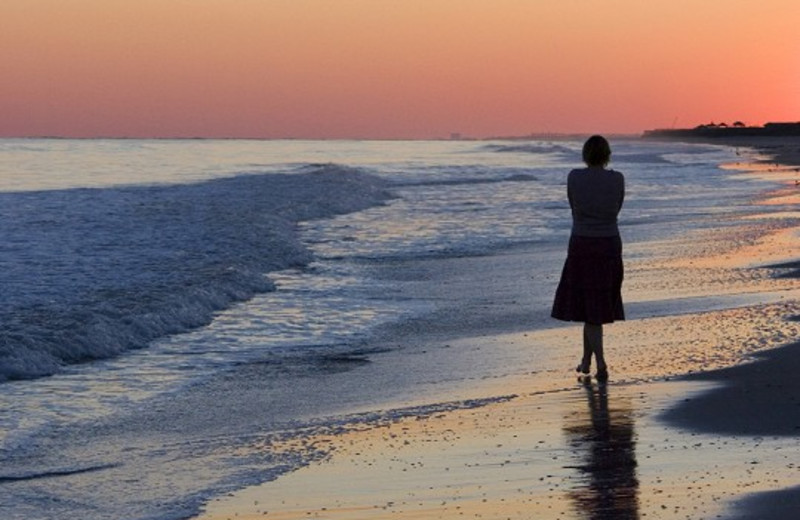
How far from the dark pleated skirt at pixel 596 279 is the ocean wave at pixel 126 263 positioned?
3966 millimetres

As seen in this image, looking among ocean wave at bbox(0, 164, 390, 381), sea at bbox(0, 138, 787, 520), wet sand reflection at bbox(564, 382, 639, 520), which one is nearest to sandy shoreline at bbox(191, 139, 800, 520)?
wet sand reflection at bbox(564, 382, 639, 520)

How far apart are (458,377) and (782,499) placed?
415 centimetres

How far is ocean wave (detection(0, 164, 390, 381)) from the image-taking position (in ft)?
38.8

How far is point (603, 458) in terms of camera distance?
6.80 meters

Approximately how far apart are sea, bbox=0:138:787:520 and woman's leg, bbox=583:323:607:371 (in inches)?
19.0

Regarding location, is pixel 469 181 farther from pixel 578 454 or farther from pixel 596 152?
pixel 578 454

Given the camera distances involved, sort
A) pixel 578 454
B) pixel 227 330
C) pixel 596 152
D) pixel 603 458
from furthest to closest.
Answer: pixel 227 330, pixel 596 152, pixel 578 454, pixel 603 458

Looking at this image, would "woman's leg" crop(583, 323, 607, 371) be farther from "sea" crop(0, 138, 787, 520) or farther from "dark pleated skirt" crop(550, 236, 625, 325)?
"sea" crop(0, 138, 787, 520)

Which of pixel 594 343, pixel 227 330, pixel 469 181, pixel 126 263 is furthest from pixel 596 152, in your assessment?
pixel 469 181

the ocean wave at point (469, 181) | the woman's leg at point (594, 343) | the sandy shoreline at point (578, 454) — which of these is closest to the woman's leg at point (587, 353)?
the woman's leg at point (594, 343)

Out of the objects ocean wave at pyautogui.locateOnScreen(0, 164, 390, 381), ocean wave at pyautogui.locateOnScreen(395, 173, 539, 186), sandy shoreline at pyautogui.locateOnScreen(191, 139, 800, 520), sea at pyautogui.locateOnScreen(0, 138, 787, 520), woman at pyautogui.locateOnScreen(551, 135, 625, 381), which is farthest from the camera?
ocean wave at pyautogui.locateOnScreen(395, 173, 539, 186)

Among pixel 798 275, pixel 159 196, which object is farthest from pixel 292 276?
pixel 159 196

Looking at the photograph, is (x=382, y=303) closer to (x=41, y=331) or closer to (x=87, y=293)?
(x=87, y=293)

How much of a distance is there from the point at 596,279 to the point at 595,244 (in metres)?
0.23
